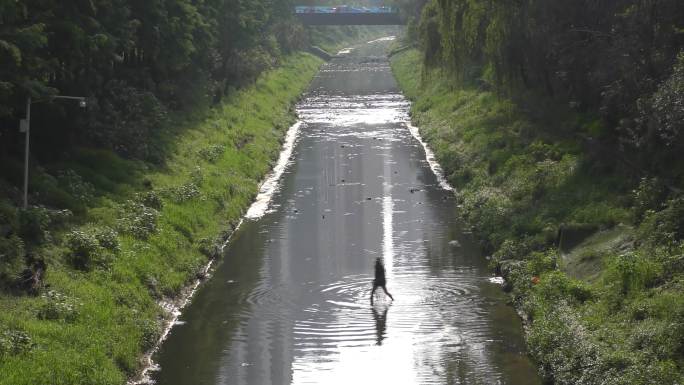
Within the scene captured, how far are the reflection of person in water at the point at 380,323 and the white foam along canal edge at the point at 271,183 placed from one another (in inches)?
548

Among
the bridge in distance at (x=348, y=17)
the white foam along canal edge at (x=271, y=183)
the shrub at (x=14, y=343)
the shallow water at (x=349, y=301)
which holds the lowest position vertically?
the white foam along canal edge at (x=271, y=183)

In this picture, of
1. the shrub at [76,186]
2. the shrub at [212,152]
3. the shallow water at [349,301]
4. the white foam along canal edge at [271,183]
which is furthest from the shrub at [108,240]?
the shrub at [212,152]

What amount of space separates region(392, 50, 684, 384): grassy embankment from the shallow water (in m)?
0.93

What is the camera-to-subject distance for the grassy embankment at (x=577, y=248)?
2017cm

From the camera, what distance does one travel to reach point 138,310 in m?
25.2

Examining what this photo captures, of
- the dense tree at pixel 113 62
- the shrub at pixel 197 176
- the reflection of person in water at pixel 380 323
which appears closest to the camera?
the reflection of person in water at pixel 380 323

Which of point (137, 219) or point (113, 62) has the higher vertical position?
point (113, 62)

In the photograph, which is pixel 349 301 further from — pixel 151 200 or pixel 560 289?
pixel 151 200

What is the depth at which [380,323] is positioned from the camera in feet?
83.8

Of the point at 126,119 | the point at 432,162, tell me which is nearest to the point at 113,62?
the point at 126,119

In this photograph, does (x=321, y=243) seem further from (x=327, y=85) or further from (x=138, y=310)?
(x=327, y=85)

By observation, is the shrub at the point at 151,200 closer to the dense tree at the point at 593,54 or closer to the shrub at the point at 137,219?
the shrub at the point at 137,219

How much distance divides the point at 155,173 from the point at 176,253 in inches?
353

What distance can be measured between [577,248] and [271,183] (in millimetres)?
20984
